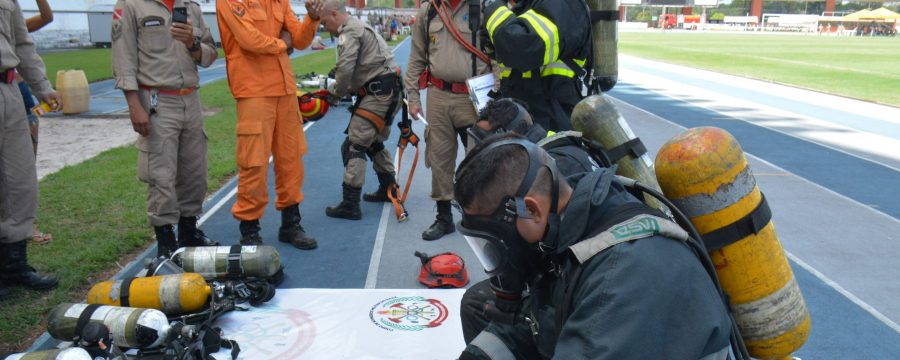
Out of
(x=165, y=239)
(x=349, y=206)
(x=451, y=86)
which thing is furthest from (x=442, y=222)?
(x=165, y=239)

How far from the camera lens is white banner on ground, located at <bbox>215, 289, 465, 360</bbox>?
357 cm

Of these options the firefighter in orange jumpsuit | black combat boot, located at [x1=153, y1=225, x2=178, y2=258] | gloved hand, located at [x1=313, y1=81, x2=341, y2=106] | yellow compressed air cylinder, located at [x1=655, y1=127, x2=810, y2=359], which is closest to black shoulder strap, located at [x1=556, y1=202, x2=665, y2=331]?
yellow compressed air cylinder, located at [x1=655, y1=127, x2=810, y2=359]

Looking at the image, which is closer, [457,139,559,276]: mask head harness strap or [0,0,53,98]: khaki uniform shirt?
[457,139,559,276]: mask head harness strap

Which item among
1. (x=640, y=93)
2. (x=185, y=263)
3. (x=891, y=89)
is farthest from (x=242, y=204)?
(x=891, y=89)

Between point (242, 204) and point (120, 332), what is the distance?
5.96ft

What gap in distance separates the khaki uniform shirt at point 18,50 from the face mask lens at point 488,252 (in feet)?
12.6

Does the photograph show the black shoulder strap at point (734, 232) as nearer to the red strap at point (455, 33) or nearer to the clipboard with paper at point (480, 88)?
the clipboard with paper at point (480, 88)

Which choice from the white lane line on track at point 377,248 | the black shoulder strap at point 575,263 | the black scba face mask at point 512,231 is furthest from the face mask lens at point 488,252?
the white lane line on track at point 377,248

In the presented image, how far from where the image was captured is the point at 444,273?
446cm

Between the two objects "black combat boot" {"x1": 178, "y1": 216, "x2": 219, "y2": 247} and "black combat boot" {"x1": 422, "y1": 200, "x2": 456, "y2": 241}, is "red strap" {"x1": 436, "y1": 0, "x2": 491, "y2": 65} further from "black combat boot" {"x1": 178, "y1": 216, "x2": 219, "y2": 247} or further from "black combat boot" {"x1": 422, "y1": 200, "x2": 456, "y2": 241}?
"black combat boot" {"x1": 178, "y1": 216, "x2": 219, "y2": 247}

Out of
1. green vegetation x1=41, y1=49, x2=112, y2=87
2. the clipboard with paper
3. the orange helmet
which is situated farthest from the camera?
green vegetation x1=41, y1=49, x2=112, y2=87

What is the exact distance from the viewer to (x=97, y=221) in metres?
5.92

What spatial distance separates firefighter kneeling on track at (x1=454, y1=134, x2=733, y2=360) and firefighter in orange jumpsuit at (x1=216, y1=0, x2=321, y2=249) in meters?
3.19

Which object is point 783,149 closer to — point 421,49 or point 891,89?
point 421,49
